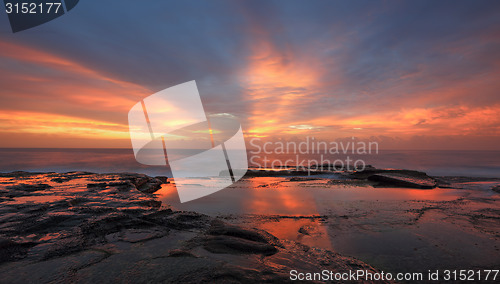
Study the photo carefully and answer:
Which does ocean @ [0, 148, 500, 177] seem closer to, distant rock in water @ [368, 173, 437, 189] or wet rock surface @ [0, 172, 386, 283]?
distant rock in water @ [368, 173, 437, 189]

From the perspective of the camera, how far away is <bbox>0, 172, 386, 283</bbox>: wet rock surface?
3395mm

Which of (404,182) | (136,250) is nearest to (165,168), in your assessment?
(404,182)

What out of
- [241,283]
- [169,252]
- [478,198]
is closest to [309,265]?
[241,283]

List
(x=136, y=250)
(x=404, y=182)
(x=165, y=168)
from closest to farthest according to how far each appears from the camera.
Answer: (x=136, y=250)
(x=404, y=182)
(x=165, y=168)

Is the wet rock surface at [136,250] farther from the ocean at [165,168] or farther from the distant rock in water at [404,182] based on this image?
the ocean at [165,168]

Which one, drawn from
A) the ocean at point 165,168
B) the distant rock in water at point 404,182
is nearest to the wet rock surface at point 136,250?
the distant rock in water at point 404,182

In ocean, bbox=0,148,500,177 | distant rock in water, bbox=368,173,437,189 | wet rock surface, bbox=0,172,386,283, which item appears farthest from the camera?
ocean, bbox=0,148,500,177

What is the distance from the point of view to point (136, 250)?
4406 mm

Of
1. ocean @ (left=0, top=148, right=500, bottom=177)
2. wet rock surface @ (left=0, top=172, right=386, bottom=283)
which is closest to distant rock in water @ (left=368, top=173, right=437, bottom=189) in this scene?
wet rock surface @ (left=0, top=172, right=386, bottom=283)

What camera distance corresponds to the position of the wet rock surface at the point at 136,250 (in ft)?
11.1

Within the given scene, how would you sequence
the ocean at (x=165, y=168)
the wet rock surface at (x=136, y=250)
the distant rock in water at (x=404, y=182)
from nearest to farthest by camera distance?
the wet rock surface at (x=136, y=250)
the distant rock in water at (x=404, y=182)
the ocean at (x=165, y=168)

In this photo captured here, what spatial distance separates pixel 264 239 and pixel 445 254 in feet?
14.3

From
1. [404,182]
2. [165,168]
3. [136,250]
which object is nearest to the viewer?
[136,250]

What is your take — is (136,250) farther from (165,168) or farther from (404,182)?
(165,168)
